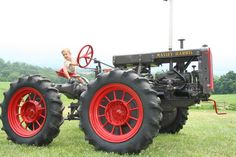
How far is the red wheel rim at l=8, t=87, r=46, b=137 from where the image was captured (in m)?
7.35

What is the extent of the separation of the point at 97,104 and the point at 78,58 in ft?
7.72

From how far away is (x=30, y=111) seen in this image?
24.5 feet

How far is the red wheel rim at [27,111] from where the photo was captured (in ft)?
24.1

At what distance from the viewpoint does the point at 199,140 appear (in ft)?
27.7

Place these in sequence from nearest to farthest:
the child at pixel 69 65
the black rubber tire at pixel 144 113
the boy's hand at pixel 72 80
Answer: the black rubber tire at pixel 144 113, the boy's hand at pixel 72 80, the child at pixel 69 65

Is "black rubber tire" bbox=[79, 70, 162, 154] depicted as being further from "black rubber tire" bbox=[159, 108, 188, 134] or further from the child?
"black rubber tire" bbox=[159, 108, 188, 134]

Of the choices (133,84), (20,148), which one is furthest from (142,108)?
(20,148)

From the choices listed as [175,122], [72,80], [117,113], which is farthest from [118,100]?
[175,122]

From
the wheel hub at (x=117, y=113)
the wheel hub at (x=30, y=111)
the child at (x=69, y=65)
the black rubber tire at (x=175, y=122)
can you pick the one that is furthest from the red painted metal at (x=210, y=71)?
the wheel hub at (x=30, y=111)

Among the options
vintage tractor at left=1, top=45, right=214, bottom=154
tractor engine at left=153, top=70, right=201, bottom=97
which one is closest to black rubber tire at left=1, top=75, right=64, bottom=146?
vintage tractor at left=1, top=45, right=214, bottom=154

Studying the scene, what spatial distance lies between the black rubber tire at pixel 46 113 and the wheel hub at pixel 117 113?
38.2 inches

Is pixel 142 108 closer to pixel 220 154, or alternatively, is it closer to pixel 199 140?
pixel 220 154

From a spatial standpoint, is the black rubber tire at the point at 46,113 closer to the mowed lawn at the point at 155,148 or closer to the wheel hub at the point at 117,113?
the mowed lawn at the point at 155,148

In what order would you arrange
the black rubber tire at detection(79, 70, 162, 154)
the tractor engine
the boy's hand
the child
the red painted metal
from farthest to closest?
1. the child
2. the boy's hand
3. the tractor engine
4. the red painted metal
5. the black rubber tire at detection(79, 70, 162, 154)
